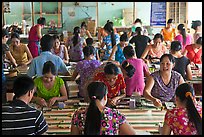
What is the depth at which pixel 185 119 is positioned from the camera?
2289mm

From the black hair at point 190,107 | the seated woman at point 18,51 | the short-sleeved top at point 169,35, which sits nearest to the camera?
the black hair at point 190,107

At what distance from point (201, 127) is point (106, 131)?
0.60 m

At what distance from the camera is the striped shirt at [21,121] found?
2344 mm

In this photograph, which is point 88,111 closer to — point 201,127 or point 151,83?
point 201,127

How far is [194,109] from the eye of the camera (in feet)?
7.55

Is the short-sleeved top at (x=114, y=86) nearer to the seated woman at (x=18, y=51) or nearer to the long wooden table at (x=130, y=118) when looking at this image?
the long wooden table at (x=130, y=118)

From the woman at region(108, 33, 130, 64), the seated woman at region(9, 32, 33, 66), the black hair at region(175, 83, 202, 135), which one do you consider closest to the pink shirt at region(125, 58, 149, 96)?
the woman at region(108, 33, 130, 64)

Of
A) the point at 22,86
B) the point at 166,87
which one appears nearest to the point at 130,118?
the point at 166,87

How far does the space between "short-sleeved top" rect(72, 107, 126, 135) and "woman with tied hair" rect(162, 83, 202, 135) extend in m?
0.32

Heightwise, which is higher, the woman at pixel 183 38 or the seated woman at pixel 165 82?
the woman at pixel 183 38

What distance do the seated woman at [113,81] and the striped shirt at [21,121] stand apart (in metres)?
1.08

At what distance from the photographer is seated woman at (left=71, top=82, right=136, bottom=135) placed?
225cm

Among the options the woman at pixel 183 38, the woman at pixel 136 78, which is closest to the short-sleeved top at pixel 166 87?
the woman at pixel 136 78

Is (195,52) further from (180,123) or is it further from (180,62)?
(180,123)
